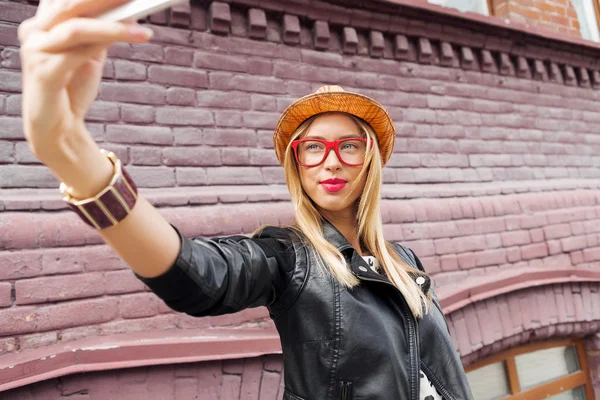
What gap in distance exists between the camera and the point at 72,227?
1.92 m

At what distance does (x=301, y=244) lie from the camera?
1.25 m

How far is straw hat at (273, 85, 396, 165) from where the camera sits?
1.35 metres

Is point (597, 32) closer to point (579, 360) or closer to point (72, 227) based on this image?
point (579, 360)

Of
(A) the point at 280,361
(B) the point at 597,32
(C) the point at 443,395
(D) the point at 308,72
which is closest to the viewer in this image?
(C) the point at 443,395

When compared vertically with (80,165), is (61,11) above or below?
above

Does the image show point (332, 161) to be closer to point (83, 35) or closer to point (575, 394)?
point (83, 35)

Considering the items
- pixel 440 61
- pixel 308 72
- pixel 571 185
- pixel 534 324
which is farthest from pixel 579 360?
pixel 308 72

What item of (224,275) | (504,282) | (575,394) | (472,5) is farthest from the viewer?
(472,5)

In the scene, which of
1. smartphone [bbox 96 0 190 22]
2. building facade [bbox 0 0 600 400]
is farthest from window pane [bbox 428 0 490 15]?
smartphone [bbox 96 0 190 22]

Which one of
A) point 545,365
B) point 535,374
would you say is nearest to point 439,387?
point 535,374

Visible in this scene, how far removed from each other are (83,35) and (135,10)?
8cm

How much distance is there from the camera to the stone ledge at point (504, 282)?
2.67 m

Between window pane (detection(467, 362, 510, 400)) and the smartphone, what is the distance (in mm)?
3283

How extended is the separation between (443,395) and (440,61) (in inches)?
104
